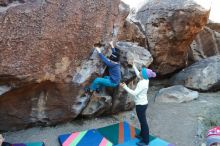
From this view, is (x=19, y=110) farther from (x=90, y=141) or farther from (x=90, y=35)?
(x=90, y=35)

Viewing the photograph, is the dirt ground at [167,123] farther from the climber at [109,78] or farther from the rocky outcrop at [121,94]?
the climber at [109,78]

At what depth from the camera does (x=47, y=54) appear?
6102 millimetres

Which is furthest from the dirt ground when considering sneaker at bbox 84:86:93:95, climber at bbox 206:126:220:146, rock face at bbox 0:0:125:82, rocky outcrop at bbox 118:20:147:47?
climber at bbox 206:126:220:146

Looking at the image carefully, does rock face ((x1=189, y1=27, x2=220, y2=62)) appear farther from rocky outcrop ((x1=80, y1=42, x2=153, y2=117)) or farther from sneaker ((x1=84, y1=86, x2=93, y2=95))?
sneaker ((x1=84, y1=86, x2=93, y2=95))

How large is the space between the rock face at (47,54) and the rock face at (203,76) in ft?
12.3

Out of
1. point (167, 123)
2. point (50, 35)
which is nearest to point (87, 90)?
point (50, 35)

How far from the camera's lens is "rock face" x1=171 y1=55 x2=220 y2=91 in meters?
9.70

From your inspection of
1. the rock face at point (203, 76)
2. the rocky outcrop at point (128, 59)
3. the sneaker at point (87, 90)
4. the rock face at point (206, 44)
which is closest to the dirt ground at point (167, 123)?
the sneaker at point (87, 90)

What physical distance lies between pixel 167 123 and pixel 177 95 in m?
1.49

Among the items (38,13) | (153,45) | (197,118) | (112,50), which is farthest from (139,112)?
(153,45)

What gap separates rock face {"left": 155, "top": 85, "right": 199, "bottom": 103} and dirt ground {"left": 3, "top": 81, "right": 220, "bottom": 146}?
0.56ft

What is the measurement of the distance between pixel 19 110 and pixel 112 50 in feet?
7.56

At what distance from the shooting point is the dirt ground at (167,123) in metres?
6.62

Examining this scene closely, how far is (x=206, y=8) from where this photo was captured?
971 centimetres
